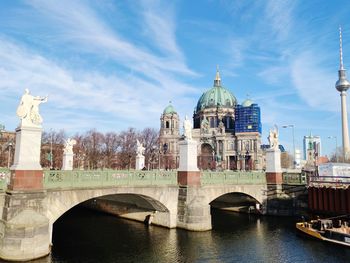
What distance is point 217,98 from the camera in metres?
142

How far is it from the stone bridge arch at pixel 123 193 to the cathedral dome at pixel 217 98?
11309 centimetres

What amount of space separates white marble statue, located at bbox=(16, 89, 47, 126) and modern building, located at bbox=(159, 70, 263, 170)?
330 ft

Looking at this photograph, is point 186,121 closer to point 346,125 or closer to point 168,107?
point 346,125

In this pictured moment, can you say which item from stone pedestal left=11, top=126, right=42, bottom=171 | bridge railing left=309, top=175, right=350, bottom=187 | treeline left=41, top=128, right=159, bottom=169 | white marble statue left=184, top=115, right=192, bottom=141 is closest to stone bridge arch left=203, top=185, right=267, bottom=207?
white marble statue left=184, top=115, right=192, bottom=141

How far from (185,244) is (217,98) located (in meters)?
121

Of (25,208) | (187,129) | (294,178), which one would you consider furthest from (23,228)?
(294,178)

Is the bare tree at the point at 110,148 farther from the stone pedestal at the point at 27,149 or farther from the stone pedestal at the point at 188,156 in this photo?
the stone pedestal at the point at 27,149

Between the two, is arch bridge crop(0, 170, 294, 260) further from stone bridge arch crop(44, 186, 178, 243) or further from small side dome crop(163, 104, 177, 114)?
small side dome crop(163, 104, 177, 114)

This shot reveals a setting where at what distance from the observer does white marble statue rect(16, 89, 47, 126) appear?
63.9ft

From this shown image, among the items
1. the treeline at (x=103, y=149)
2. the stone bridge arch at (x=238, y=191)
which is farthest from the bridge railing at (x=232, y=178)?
the treeline at (x=103, y=149)

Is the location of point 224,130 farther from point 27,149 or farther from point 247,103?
point 27,149

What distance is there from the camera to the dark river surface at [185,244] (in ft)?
67.7

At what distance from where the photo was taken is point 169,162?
8881 centimetres

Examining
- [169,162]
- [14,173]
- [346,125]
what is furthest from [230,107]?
[14,173]
